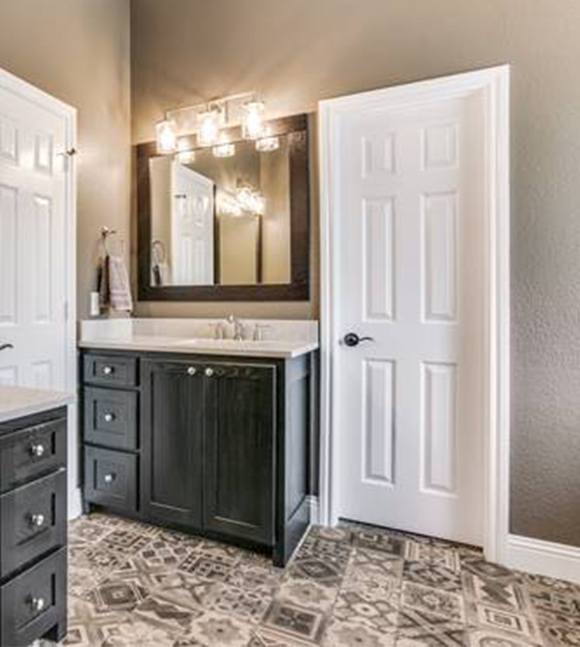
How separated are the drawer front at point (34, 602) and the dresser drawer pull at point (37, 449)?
330 mm

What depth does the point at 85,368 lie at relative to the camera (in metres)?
2.43

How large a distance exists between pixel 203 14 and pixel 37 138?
1.24m

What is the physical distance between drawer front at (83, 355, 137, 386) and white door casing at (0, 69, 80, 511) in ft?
0.28

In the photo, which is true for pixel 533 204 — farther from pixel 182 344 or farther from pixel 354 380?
pixel 182 344

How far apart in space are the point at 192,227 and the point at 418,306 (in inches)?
55.9

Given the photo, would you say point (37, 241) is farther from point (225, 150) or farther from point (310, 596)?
point (310, 596)

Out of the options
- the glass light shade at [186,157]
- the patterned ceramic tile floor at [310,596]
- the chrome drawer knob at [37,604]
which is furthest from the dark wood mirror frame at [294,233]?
the chrome drawer knob at [37,604]

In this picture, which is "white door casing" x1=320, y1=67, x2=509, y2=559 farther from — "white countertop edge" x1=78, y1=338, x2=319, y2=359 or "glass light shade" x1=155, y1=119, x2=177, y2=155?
"glass light shade" x1=155, y1=119, x2=177, y2=155

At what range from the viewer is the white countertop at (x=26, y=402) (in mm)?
1264

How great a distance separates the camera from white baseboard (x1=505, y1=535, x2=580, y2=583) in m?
1.89

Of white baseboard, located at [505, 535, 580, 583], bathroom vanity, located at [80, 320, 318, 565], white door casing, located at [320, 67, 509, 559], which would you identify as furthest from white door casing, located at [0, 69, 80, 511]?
white baseboard, located at [505, 535, 580, 583]

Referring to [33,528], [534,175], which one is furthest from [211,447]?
[534,175]

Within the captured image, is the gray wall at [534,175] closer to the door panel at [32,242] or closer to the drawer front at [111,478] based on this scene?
the door panel at [32,242]

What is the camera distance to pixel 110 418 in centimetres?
235
